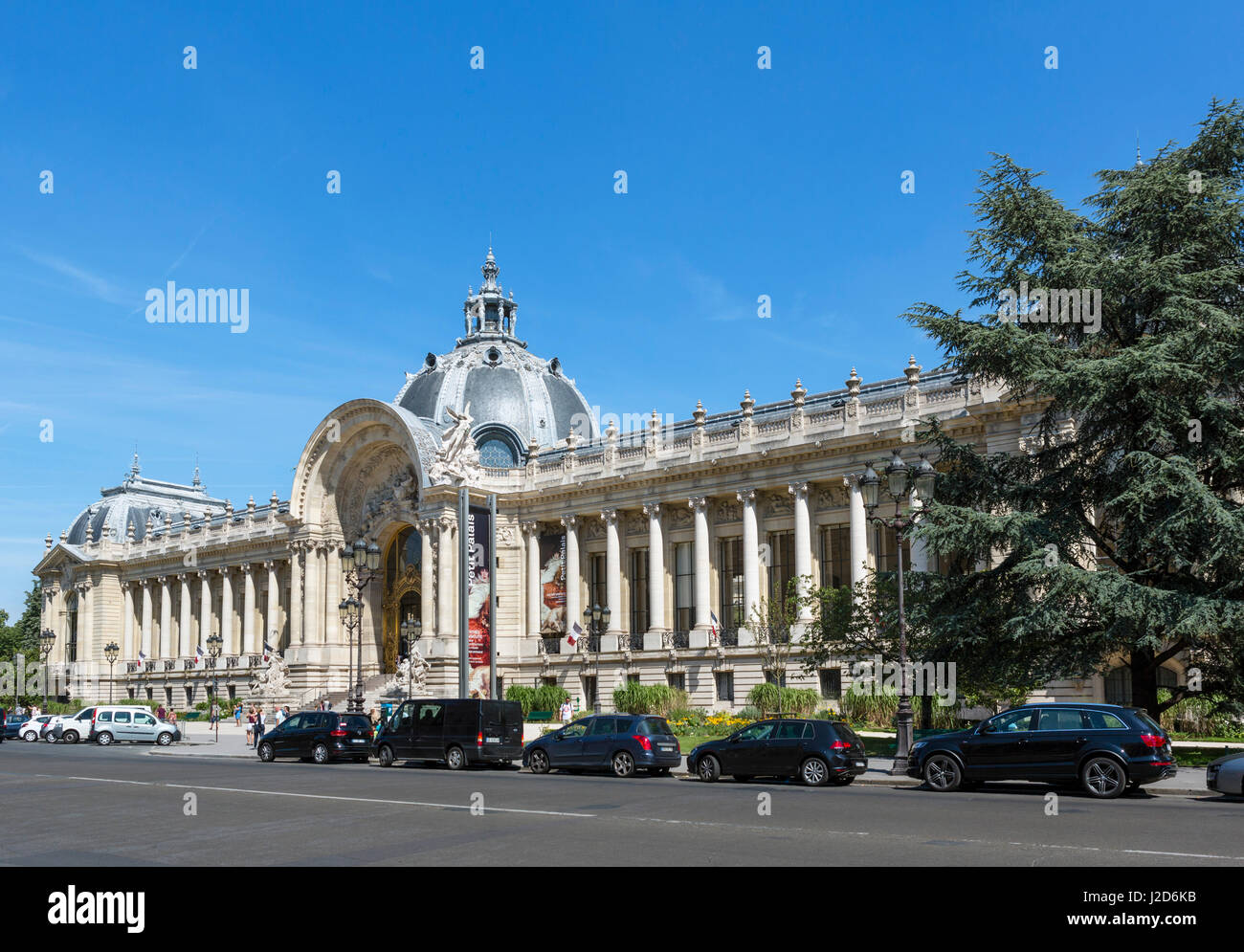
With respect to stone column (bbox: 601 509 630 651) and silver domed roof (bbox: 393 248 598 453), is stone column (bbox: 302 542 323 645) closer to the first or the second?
silver domed roof (bbox: 393 248 598 453)

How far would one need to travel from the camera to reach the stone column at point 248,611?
7169 centimetres

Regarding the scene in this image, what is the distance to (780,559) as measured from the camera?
Answer: 49.1m

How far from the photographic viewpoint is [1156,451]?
88.8 feet

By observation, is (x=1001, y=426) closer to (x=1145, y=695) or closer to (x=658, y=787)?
(x=1145, y=695)

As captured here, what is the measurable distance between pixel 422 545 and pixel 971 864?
47.7m

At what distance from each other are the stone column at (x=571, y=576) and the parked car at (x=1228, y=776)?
123ft

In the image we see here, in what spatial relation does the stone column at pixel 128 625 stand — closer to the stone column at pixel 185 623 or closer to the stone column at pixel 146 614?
the stone column at pixel 146 614

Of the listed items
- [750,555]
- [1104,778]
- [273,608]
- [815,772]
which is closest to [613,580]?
[750,555]

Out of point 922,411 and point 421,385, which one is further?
point 421,385

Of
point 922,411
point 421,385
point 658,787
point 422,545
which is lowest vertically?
point 658,787

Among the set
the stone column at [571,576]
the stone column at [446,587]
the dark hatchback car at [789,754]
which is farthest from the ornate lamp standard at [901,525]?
the stone column at [446,587]

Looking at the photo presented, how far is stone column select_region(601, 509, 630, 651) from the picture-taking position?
5262 cm
